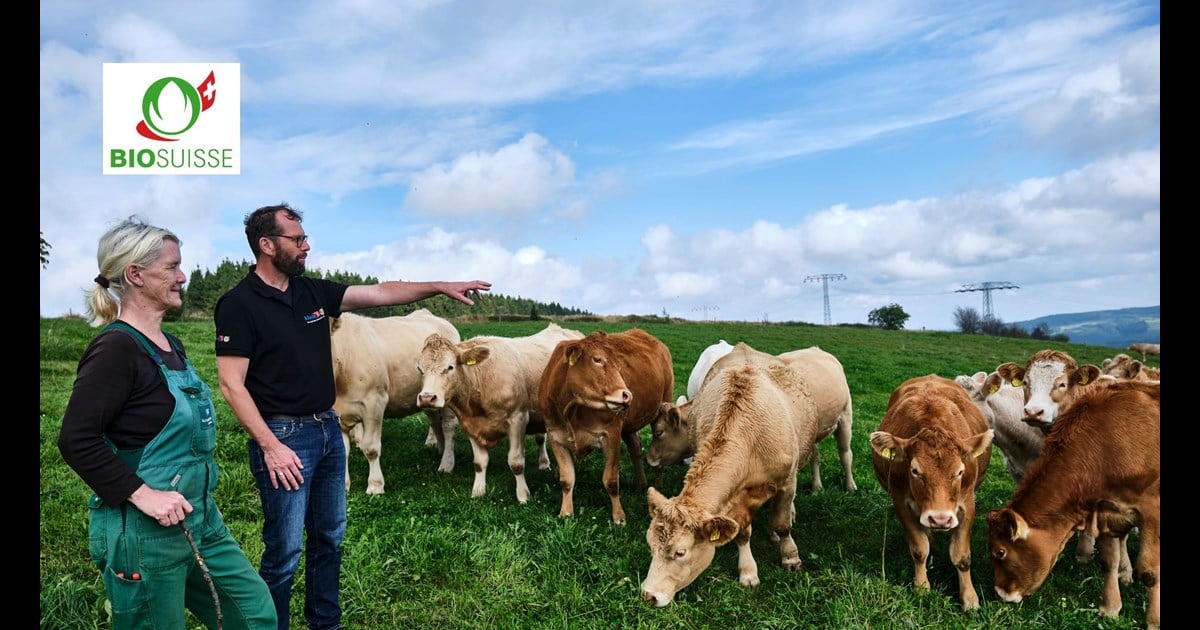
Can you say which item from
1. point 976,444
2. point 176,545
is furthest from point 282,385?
point 976,444

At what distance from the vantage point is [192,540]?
386 cm

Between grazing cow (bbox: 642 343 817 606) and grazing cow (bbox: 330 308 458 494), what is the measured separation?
184 inches

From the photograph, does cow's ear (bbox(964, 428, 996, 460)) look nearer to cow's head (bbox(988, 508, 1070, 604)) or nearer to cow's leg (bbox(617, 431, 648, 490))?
cow's head (bbox(988, 508, 1070, 604))

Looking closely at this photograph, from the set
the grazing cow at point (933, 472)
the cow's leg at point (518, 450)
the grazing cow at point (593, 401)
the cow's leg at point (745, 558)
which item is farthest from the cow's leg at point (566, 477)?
the grazing cow at point (933, 472)

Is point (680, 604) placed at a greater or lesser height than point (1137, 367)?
lesser

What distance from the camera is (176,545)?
149 inches

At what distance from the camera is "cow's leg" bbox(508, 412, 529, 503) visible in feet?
32.2

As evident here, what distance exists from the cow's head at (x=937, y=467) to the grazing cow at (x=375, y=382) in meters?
6.37

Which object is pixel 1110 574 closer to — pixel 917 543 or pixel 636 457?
pixel 917 543

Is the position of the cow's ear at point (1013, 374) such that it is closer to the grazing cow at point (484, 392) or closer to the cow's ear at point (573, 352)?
the cow's ear at point (573, 352)

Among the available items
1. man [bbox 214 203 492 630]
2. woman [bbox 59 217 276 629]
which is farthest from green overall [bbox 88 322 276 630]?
man [bbox 214 203 492 630]
